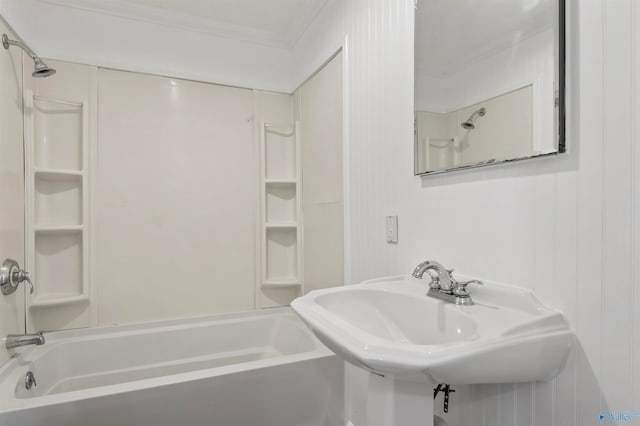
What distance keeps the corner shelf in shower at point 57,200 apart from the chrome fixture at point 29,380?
1.38ft

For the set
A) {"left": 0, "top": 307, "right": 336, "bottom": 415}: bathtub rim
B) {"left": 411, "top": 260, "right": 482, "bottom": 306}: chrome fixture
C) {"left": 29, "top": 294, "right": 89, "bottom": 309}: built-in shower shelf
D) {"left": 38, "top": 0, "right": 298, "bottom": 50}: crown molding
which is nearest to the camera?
{"left": 411, "top": 260, "right": 482, "bottom": 306}: chrome fixture

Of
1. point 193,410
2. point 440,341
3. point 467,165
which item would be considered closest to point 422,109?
point 467,165

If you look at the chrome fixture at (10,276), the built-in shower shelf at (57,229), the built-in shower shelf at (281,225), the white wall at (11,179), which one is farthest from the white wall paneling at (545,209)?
→ the chrome fixture at (10,276)

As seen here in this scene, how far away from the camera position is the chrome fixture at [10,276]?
5.27ft

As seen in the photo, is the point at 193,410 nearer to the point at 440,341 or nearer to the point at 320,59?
the point at 440,341

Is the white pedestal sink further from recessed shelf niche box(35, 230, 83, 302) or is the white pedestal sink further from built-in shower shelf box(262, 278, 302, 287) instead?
recessed shelf niche box(35, 230, 83, 302)

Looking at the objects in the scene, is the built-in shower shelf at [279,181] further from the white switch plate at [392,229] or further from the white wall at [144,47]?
the white switch plate at [392,229]

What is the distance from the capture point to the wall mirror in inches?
34.3

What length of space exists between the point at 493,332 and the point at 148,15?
2.53 meters

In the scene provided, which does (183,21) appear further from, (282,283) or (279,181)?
(282,283)

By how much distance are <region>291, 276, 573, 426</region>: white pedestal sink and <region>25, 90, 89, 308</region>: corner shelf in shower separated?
1.73m

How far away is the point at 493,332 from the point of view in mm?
766

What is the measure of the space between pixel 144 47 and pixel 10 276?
1.52 meters

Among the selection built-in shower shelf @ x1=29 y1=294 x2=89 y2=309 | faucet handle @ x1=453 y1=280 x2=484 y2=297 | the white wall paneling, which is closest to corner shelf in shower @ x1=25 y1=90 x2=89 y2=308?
built-in shower shelf @ x1=29 y1=294 x2=89 y2=309
